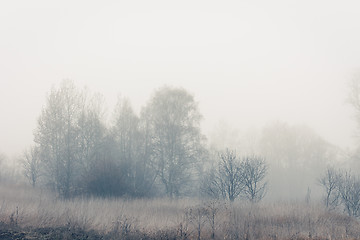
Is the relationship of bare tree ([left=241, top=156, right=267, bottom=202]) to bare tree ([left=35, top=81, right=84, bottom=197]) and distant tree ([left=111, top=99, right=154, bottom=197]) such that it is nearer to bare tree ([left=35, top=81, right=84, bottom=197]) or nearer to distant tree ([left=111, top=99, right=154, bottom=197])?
distant tree ([left=111, top=99, right=154, bottom=197])

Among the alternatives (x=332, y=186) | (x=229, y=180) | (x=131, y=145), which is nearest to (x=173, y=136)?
(x=131, y=145)

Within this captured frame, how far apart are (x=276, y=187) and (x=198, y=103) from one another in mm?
25732

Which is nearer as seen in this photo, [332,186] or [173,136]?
[332,186]

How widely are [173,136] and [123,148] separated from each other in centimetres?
623

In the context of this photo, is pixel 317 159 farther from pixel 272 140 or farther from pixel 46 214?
pixel 46 214

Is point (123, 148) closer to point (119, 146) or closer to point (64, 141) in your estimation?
point (119, 146)

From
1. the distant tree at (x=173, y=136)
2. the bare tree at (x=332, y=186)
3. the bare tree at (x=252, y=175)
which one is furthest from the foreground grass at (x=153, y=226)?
the distant tree at (x=173, y=136)

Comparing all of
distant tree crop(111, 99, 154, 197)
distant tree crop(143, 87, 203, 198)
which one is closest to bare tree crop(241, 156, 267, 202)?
distant tree crop(143, 87, 203, 198)

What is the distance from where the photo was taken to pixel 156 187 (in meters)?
29.0

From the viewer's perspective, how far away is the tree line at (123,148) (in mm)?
24625

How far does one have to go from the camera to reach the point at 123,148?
3192 cm

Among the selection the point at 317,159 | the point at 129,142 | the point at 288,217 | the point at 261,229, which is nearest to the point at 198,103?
the point at 129,142

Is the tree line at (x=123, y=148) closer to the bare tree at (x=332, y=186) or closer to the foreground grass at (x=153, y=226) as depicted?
the bare tree at (x=332, y=186)

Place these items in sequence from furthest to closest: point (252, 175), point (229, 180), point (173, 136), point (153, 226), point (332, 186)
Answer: point (173, 136) → point (229, 180) → point (332, 186) → point (252, 175) → point (153, 226)
